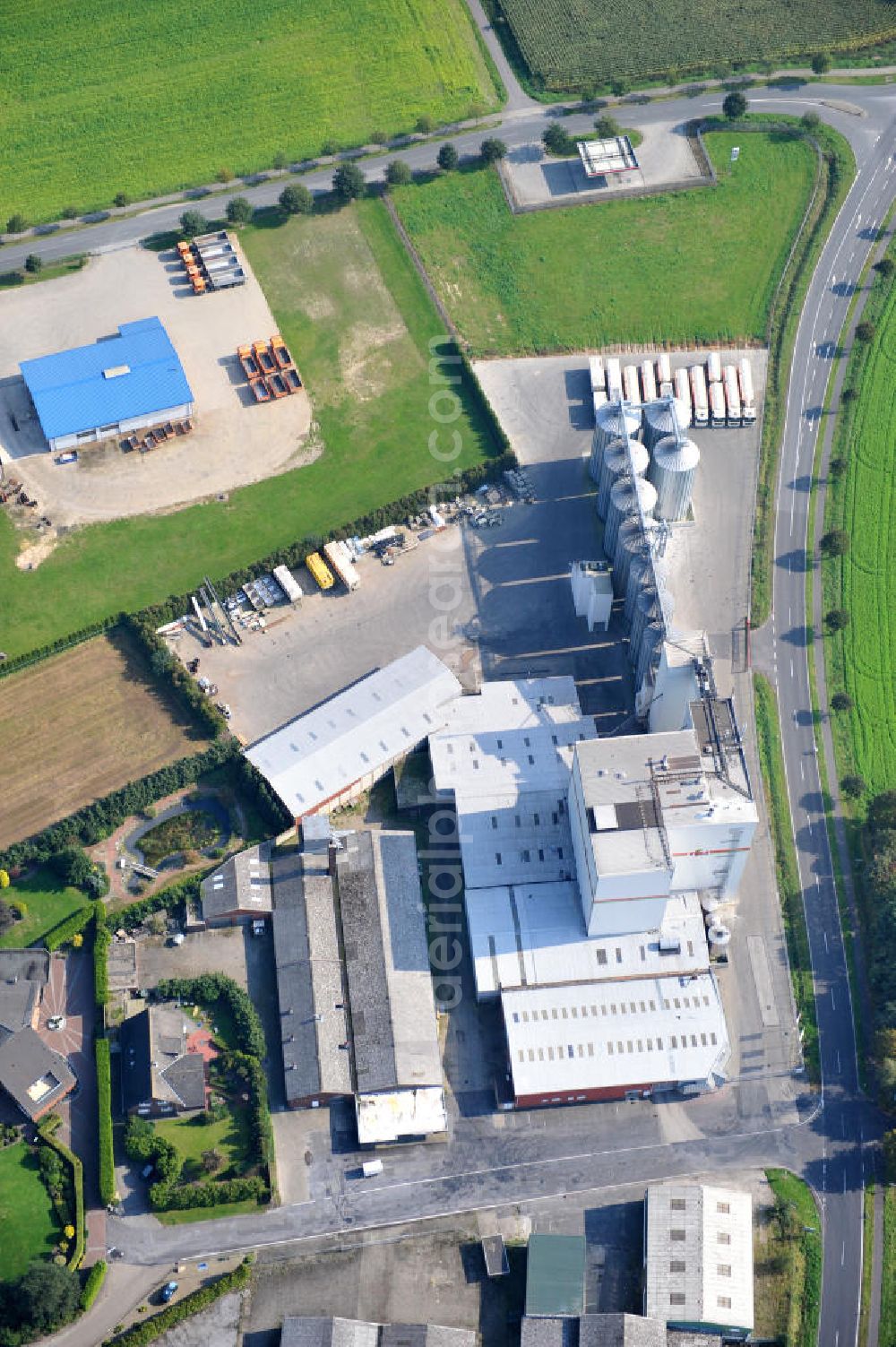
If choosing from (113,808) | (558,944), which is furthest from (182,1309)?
(113,808)

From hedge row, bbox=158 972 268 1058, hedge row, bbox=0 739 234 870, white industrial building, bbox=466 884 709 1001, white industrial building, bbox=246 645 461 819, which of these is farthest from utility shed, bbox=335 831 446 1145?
hedge row, bbox=0 739 234 870

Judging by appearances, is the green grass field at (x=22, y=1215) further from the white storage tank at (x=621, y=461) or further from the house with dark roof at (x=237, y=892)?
the white storage tank at (x=621, y=461)

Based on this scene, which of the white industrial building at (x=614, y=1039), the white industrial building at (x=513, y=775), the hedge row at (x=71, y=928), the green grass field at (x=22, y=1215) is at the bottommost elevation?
the green grass field at (x=22, y=1215)

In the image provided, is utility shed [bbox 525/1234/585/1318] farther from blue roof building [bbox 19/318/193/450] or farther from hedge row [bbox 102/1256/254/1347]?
blue roof building [bbox 19/318/193/450]

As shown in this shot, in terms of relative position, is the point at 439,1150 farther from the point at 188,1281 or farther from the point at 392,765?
the point at 392,765

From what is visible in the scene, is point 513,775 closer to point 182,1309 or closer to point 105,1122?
point 105,1122

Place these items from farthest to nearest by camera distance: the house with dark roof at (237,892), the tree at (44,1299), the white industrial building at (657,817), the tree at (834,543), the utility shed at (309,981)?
the tree at (834,543)
the house with dark roof at (237,892)
the white industrial building at (657,817)
the utility shed at (309,981)
the tree at (44,1299)

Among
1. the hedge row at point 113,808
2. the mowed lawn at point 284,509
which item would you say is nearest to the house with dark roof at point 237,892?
the hedge row at point 113,808
